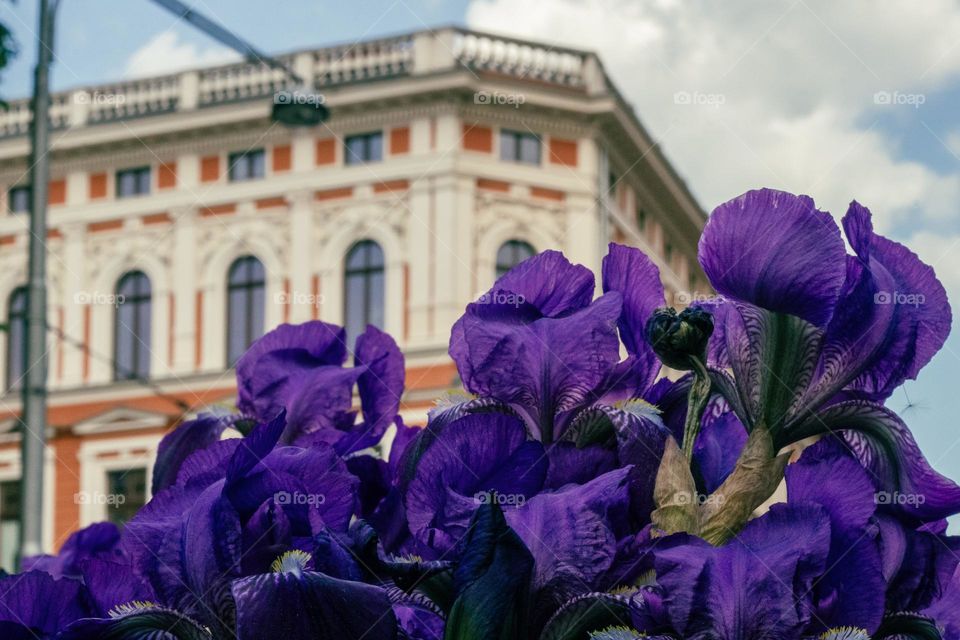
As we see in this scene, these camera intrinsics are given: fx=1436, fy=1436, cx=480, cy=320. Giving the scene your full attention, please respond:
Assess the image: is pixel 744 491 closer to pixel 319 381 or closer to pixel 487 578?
pixel 487 578

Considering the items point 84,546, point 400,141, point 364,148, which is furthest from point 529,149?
point 84,546

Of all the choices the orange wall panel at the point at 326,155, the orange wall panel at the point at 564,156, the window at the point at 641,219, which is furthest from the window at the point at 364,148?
the window at the point at 641,219

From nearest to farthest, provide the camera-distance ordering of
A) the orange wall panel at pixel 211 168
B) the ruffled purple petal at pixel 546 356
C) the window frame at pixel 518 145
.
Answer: the ruffled purple petal at pixel 546 356, the window frame at pixel 518 145, the orange wall panel at pixel 211 168

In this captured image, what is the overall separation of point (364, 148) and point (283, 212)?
1863mm

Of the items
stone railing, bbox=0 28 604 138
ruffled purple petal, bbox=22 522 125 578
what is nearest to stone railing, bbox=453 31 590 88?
stone railing, bbox=0 28 604 138

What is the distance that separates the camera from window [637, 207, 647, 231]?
2819 centimetres

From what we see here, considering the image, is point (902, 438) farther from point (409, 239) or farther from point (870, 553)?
point (409, 239)

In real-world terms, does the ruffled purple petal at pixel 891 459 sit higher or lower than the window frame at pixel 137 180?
lower

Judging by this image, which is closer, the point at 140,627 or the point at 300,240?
the point at 140,627

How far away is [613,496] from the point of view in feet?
2.56

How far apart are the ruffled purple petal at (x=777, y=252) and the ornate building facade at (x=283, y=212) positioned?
75.9 feet

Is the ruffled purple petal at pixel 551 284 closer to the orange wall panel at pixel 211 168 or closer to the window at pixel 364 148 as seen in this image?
the window at pixel 364 148

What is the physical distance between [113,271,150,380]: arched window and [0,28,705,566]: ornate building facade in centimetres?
4

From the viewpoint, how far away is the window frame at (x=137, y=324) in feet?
86.1
